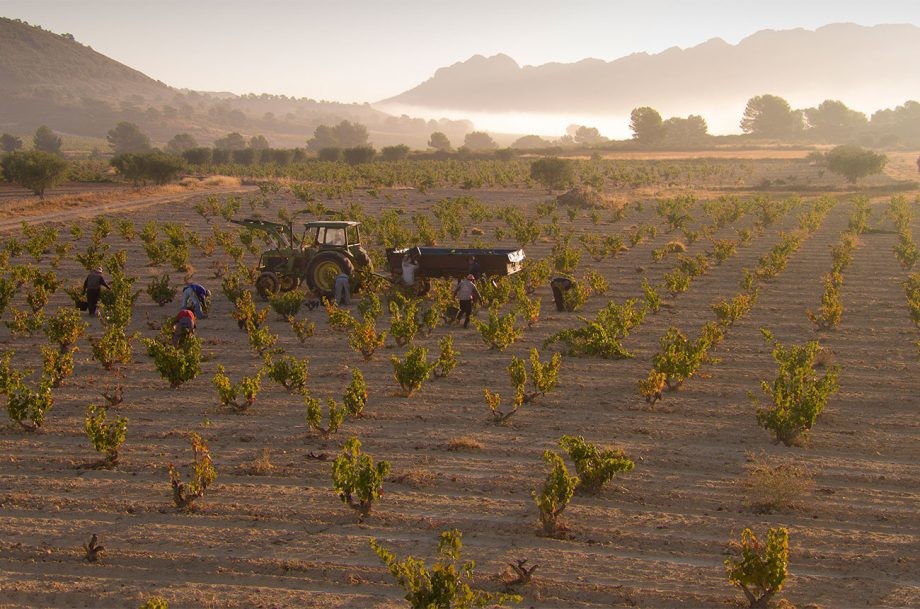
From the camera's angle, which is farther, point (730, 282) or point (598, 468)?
point (730, 282)

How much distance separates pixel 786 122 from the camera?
12619 cm

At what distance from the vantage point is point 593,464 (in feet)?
26.2

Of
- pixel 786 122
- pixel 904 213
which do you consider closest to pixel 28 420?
pixel 904 213

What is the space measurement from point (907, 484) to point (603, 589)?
4.26 m

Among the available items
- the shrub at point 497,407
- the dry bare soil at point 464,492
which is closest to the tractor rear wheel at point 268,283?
the dry bare soil at point 464,492

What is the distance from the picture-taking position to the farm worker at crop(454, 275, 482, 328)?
15195 millimetres

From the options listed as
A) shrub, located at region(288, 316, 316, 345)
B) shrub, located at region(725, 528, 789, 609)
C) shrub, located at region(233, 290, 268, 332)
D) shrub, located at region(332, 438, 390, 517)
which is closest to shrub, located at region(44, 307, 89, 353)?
shrub, located at region(233, 290, 268, 332)

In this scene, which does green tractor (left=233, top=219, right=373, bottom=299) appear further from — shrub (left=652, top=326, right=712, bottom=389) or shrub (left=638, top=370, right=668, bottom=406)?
shrub (left=638, top=370, right=668, bottom=406)

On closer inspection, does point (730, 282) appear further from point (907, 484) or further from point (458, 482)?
point (458, 482)

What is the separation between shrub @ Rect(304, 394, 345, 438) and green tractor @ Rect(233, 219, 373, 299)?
26.7 ft

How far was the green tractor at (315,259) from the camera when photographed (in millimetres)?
17469

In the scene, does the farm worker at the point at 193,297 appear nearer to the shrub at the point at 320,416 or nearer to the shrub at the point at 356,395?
the shrub at the point at 356,395

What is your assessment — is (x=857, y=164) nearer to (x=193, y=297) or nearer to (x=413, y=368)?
(x=193, y=297)

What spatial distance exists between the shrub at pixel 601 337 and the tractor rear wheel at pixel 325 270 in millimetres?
5869
